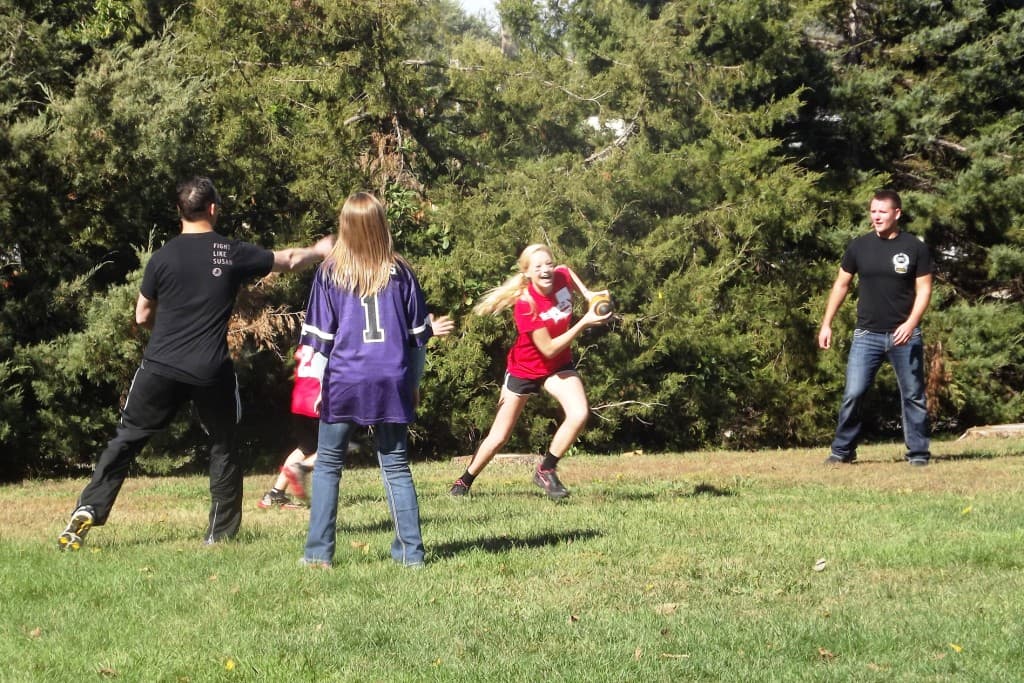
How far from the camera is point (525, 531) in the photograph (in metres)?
7.51

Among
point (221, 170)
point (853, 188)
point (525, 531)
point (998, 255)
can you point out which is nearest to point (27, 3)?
point (221, 170)

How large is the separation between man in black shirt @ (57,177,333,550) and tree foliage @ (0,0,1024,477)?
5.34 m

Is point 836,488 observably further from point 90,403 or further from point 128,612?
point 90,403

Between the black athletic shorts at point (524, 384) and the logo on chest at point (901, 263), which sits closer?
the black athletic shorts at point (524, 384)

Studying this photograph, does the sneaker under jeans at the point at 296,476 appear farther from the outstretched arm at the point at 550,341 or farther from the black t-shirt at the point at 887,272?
the black t-shirt at the point at 887,272

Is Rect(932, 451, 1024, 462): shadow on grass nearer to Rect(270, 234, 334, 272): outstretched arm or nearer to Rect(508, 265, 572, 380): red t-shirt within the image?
Rect(508, 265, 572, 380): red t-shirt

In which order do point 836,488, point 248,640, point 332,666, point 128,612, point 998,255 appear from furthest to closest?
point 998,255
point 836,488
point 128,612
point 248,640
point 332,666

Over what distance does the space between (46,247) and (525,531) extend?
7.66 metres

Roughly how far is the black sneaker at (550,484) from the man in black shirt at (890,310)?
9.03 ft

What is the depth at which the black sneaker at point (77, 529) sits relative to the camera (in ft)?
23.4

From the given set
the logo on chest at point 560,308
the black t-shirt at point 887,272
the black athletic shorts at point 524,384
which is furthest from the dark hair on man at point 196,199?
the black t-shirt at point 887,272

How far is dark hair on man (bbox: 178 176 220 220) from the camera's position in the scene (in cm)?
714

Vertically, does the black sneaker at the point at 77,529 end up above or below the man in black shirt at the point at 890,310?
below

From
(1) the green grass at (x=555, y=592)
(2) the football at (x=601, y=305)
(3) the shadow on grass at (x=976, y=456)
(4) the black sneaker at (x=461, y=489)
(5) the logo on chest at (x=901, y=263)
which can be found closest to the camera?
(1) the green grass at (x=555, y=592)
